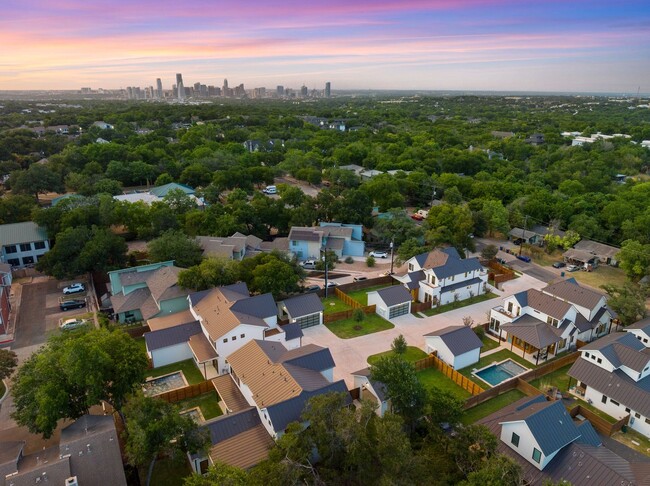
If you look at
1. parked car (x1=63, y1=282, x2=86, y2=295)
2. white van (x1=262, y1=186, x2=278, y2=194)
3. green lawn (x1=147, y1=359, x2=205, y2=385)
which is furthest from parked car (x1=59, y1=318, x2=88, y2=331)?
white van (x1=262, y1=186, x2=278, y2=194)

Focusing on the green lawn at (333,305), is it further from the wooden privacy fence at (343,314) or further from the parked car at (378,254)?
the parked car at (378,254)

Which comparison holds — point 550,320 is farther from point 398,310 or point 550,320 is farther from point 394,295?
point 394,295

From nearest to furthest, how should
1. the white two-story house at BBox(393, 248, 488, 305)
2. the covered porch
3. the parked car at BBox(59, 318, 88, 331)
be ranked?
the covered porch < the parked car at BBox(59, 318, 88, 331) < the white two-story house at BBox(393, 248, 488, 305)

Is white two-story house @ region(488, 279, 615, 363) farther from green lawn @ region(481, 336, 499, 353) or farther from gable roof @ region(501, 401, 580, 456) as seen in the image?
gable roof @ region(501, 401, 580, 456)

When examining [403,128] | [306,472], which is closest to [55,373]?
[306,472]

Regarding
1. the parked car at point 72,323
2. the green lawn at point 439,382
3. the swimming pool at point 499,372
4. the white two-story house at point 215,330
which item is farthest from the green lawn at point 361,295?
the parked car at point 72,323

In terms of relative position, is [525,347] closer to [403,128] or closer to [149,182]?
[149,182]

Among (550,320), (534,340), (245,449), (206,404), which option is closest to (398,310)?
(534,340)
